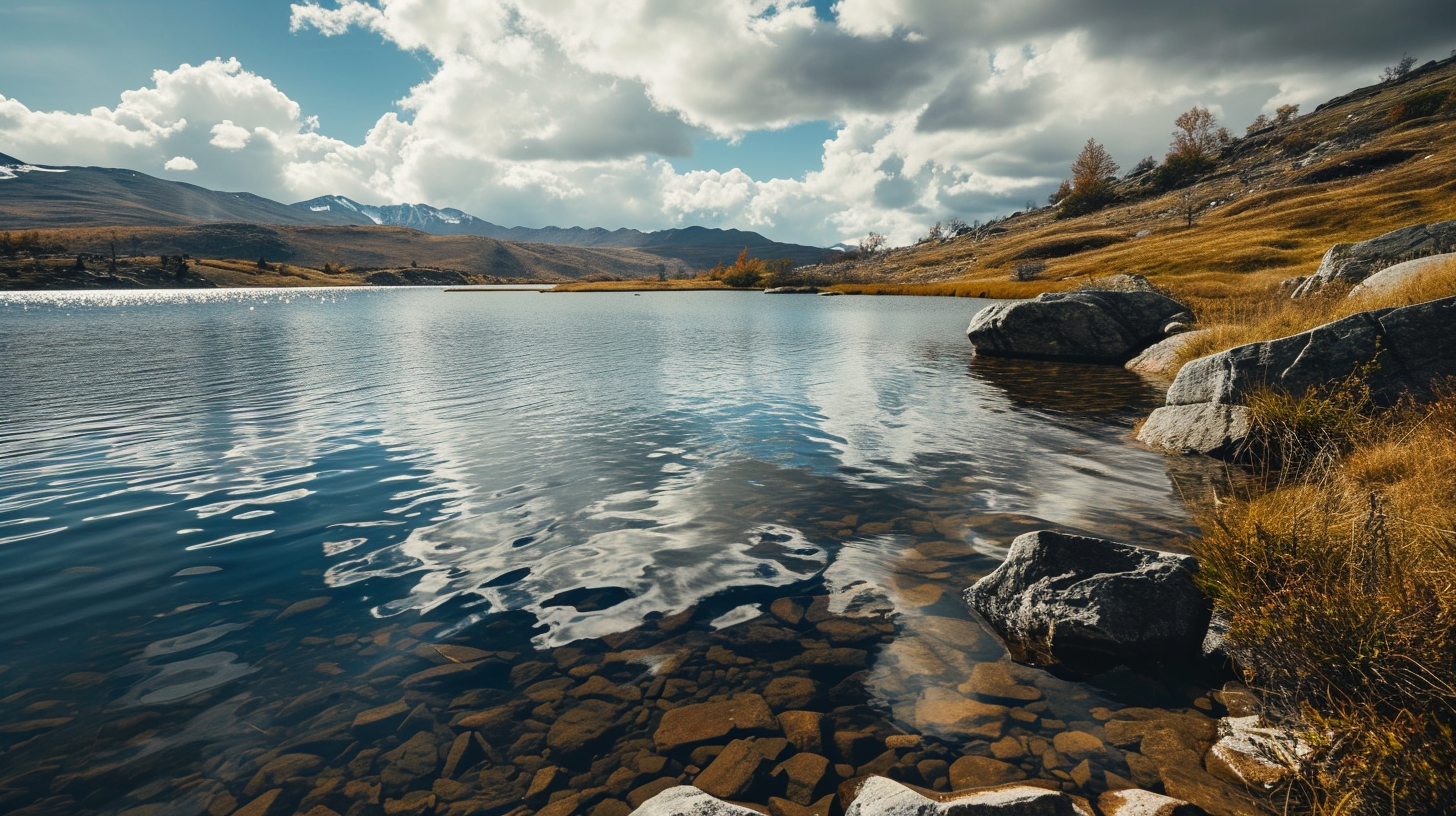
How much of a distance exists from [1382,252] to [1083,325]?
39.2 ft

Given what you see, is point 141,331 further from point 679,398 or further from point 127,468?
point 679,398

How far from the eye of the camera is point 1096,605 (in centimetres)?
666

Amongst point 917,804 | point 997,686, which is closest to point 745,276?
point 997,686

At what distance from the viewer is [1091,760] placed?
518 cm

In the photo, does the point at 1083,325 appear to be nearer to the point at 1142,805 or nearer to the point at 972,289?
the point at 1142,805

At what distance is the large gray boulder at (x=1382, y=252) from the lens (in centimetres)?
2478

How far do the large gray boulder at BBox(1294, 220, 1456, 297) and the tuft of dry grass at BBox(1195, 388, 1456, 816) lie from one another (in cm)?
2713

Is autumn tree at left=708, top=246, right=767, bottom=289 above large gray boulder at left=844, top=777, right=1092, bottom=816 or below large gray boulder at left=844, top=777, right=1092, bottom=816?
above

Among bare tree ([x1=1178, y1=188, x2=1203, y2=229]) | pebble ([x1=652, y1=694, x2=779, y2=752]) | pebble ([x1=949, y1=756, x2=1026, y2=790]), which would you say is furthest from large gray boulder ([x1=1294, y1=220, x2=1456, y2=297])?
bare tree ([x1=1178, y1=188, x2=1203, y2=229])

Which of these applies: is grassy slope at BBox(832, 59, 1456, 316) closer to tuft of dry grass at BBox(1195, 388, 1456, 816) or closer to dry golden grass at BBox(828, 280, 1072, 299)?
dry golden grass at BBox(828, 280, 1072, 299)

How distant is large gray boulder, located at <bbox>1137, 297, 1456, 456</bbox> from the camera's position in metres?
12.6

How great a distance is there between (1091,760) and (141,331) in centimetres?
5963

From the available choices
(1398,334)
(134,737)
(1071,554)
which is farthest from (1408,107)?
(134,737)

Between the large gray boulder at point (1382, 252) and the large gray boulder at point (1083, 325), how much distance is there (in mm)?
5576
